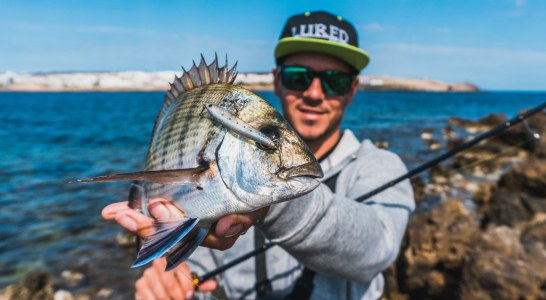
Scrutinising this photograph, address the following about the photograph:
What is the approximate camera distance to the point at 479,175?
47.6 feet

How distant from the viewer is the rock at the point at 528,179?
33.7 ft

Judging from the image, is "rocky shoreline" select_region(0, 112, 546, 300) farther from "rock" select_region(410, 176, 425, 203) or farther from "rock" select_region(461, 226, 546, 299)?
"rock" select_region(410, 176, 425, 203)

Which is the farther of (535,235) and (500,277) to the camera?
(535,235)

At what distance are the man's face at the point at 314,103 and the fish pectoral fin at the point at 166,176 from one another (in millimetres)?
2552

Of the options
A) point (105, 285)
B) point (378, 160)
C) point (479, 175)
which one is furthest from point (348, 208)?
point (479, 175)

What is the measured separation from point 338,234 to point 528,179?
10.3m

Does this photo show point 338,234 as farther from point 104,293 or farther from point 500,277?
point 104,293

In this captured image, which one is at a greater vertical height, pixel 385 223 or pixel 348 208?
pixel 348 208

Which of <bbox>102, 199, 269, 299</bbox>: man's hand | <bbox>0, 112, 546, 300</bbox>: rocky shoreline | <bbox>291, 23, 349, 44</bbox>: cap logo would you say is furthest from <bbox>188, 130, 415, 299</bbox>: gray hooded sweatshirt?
<bbox>0, 112, 546, 300</bbox>: rocky shoreline

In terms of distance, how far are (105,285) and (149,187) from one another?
5824 millimetres

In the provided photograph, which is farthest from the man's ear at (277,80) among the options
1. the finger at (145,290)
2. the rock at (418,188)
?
the rock at (418,188)

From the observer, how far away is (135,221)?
180 centimetres

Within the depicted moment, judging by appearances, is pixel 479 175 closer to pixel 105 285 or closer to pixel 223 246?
pixel 105 285

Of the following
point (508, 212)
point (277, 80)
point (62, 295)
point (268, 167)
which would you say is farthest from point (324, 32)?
point (508, 212)
